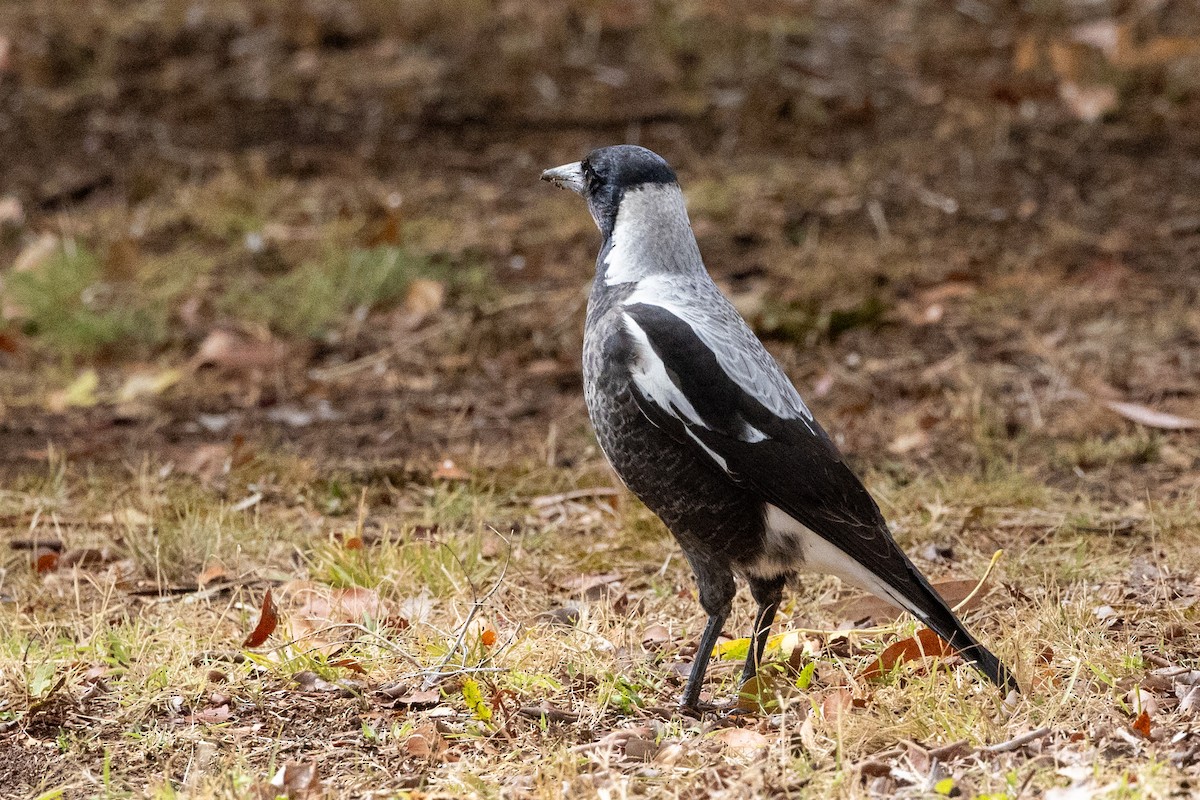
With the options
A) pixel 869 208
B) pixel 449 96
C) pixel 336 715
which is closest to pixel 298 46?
pixel 449 96

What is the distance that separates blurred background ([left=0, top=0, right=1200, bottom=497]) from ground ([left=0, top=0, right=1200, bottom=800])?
2 cm

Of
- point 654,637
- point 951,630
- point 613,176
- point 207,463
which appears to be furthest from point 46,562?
point 951,630

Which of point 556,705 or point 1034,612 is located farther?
point 1034,612

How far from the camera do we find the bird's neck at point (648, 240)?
2.96 m

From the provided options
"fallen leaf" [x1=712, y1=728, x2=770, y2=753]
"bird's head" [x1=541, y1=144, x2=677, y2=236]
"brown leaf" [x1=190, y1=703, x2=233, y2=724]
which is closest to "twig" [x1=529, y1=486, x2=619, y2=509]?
"bird's head" [x1=541, y1=144, x2=677, y2=236]

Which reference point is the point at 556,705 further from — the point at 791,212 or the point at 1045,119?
the point at 1045,119

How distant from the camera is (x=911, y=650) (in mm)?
2719

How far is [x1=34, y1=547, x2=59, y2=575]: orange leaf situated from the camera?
3404 millimetres

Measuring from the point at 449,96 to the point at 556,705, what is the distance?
5086 millimetres

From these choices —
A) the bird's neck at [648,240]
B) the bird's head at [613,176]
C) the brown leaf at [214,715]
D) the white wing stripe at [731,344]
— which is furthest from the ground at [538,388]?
the bird's head at [613,176]

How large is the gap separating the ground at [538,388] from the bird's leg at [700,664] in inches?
1.7

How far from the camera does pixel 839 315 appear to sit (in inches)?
196

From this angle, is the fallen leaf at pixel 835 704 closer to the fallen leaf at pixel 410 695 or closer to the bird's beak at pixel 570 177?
the fallen leaf at pixel 410 695

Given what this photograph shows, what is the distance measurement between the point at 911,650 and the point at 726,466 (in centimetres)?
48
